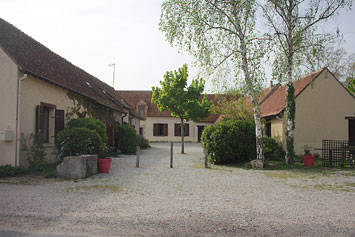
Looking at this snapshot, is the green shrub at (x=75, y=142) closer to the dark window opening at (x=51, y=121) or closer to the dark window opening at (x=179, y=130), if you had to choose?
the dark window opening at (x=51, y=121)

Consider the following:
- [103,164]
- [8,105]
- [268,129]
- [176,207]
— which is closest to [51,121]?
[8,105]

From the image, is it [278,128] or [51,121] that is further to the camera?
[278,128]

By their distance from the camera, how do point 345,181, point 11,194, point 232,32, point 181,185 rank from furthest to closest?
point 232,32, point 345,181, point 181,185, point 11,194

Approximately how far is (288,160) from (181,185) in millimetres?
6859

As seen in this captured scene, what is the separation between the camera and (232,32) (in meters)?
12.9

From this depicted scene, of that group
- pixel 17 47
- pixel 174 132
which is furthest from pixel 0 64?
pixel 174 132

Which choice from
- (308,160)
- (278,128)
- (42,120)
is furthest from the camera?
(278,128)

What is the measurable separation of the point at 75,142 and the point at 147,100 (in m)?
27.7

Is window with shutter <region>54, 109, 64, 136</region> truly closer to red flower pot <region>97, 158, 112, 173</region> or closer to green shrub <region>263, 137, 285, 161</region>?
red flower pot <region>97, 158, 112, 173</region>

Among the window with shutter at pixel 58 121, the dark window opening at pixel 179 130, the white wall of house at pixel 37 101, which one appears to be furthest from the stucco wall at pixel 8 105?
the dark window opening at pixel 179 130

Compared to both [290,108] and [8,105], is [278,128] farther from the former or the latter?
[8,105]

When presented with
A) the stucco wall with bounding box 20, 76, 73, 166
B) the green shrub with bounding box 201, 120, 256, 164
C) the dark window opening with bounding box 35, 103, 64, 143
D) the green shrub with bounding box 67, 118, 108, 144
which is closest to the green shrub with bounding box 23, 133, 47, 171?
the stucco wall with bounding box 20, 76, 73, 166

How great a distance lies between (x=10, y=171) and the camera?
8984 mm

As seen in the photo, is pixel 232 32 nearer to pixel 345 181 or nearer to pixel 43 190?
pixel 345 181
